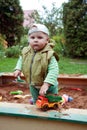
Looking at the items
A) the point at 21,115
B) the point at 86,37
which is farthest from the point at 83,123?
the point at 86,37

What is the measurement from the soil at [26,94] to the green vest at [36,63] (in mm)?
1161

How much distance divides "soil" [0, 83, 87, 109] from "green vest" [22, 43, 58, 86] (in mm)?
1161

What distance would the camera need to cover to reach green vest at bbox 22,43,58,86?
7.52 feet

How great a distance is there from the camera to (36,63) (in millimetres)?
2330

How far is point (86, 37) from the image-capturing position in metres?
9.48

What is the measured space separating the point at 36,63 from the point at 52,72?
201mm

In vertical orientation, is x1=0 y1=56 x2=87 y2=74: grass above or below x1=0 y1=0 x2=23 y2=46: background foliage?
below

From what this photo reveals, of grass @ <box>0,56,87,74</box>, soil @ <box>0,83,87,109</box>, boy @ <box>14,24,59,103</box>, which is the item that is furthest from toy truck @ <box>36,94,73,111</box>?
grass @ <box>0,56,87,74</box>

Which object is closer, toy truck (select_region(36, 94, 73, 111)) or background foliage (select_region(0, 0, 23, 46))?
toy truck (select_region(36, 94, 73, 111))

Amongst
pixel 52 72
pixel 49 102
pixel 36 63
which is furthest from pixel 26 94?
pixel 49 102

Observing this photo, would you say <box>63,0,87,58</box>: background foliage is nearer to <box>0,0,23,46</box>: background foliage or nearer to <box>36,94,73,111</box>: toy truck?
<box>0,0,23,46</box>: background foliage

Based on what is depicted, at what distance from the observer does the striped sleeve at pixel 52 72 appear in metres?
2.12

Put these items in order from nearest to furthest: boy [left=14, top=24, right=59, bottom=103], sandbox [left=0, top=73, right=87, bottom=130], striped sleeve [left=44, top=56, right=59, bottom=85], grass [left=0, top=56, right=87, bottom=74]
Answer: sandbox [left=0, top=73, right=87, bottom=130]
striped sleeve [left=44, top=56, right=59, bottom=85]
boy [left=14, top=24, right=59, bottom=103]
grass [left=0, top=56, right=87, bottom=74]

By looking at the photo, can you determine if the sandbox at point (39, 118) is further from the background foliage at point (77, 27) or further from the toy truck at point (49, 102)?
the background foliage at point (77, 27)
